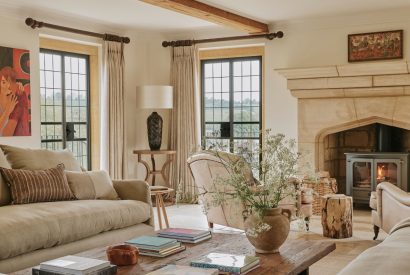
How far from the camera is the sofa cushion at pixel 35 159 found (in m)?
4.68

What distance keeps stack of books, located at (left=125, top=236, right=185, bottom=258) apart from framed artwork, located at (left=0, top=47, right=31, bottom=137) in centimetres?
355

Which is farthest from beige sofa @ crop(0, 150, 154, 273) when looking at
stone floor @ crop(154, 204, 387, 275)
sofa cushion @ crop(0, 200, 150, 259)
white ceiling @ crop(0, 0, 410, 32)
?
white ceiling @ crop(0, 0, 410, 32)

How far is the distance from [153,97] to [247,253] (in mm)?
4735

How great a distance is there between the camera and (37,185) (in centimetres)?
449

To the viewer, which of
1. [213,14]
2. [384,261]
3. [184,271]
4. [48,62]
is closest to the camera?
[384,261]

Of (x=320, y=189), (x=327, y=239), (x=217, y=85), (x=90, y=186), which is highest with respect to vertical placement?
(x=217, y=85)

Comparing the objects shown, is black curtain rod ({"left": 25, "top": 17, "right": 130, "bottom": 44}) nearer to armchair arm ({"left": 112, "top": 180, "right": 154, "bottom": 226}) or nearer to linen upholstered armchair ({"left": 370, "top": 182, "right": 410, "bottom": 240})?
A: armchair arm ({"left": 112, "top": 180, "right": 154, "bottom": 226})

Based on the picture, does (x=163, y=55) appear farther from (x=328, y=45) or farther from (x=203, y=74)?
(x=328, y=45)

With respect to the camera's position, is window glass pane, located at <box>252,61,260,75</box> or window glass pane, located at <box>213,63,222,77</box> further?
window glass pane, located at <box>213,63,222,77</box>

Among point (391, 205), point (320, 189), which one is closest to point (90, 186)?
point (391, 205)

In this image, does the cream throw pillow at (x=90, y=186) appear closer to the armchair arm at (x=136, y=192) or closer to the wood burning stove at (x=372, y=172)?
the armchair arm at (x=136, y=192)

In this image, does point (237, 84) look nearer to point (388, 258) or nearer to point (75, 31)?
point (75, 31)

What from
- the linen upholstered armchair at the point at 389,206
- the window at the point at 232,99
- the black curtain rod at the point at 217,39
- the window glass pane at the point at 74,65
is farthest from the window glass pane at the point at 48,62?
the linen upholstered armchair at the point at 389,206

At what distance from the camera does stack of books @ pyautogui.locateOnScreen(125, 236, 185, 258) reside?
9.77 ft
